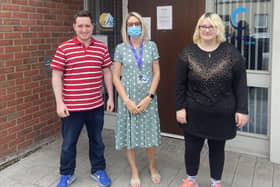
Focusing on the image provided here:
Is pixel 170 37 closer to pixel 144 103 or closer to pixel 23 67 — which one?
pixel 144 103

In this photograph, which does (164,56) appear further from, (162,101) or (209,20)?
(209,20)

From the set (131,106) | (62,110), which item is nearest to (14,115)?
(62,110)

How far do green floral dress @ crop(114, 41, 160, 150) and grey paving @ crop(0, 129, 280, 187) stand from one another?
0.48 metres

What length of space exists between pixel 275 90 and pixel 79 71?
6.88 feet

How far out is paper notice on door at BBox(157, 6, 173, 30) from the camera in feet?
13.7

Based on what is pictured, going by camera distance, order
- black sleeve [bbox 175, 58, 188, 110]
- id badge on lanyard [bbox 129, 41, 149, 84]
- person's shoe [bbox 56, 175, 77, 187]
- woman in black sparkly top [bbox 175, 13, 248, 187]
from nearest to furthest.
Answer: woman in black sparkly top [bbox 175, 13, 248, 187] < black sleeve [bbox 175, 58, 188, 110] < id badge on lanyard [bbox 129, 41, 149, 84] < person's shoe [bbox 56, 175, 77, 187]

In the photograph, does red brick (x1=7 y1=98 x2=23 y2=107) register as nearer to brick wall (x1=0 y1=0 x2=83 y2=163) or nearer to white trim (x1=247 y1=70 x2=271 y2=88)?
brick wall (x1=0 y1=0 x2=83 y2=163)

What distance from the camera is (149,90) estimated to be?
3.05m

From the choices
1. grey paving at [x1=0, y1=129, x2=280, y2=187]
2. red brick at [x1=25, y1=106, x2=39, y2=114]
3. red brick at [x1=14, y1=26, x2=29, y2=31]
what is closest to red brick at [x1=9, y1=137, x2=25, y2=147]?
grey paving at [x1=0, y1=129, x2=280, y2=187]

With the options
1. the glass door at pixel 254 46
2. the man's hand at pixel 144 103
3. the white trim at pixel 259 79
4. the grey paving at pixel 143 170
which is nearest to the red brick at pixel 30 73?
the grey paving at pixel 143 170

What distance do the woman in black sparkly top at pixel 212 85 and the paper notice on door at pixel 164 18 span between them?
1.52 metres

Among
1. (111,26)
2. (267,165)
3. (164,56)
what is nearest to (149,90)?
(164,56)

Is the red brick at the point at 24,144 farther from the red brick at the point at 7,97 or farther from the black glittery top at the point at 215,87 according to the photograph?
the black glittery top at the point at 215,87

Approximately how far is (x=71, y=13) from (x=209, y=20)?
2.56 meters
